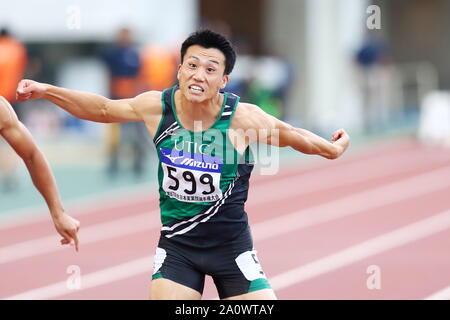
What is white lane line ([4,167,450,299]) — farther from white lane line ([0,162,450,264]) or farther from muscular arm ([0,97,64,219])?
muscular arm ([0,97,64,219])

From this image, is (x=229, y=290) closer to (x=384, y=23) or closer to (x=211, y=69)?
(x=211, y=69)

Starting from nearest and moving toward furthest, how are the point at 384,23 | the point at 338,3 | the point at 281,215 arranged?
the point at 281,215
the point at 338,3
the point at 384,23

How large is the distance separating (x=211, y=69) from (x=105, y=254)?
4.65 metres

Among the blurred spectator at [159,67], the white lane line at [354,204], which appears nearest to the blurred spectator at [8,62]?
the blurred spectator at [159,67]

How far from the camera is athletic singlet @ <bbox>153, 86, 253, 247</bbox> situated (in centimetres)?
520

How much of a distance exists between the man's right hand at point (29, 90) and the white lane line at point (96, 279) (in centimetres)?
281

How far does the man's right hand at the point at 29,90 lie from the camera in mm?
5039

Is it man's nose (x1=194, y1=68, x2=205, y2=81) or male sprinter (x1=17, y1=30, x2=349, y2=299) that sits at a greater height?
man's nose (x1=194, y1=68, x2=205, y2=81)

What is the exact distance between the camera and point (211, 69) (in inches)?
202

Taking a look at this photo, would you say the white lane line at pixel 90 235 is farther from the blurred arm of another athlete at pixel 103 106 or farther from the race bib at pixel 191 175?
the race bib at pixel 191 175

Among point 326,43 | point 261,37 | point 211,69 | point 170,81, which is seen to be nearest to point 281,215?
point 170,81

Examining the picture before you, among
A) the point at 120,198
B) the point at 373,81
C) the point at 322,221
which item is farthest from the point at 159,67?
the point at 373,81

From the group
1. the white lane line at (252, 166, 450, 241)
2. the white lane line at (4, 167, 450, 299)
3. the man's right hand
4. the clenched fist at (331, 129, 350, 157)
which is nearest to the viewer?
the man's right hand

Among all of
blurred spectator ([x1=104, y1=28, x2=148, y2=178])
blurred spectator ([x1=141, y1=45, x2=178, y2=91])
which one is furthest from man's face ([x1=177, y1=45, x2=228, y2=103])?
blurred spectator ([x1=141, y1=45, x2=178, y2=91])
